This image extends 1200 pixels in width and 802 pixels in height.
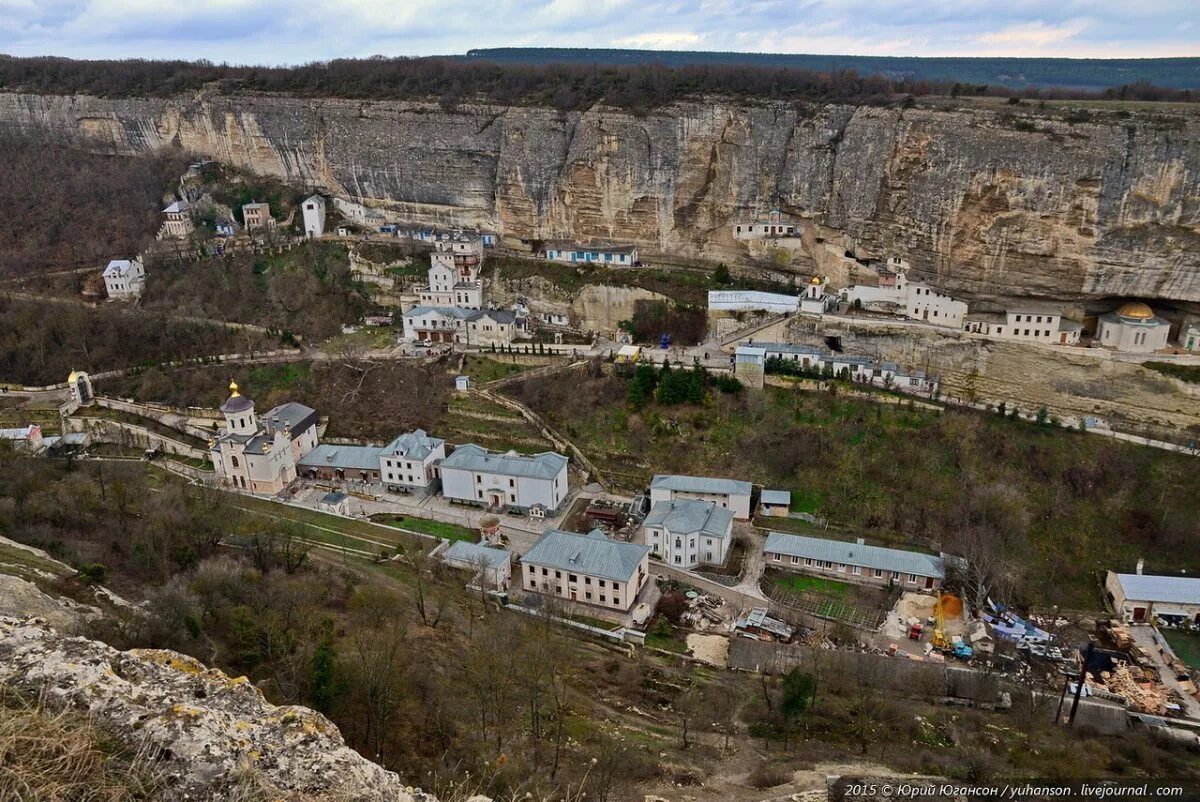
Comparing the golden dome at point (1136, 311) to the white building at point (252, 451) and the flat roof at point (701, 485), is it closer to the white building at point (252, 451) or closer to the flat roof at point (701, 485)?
the flat roof at point (701, 485)

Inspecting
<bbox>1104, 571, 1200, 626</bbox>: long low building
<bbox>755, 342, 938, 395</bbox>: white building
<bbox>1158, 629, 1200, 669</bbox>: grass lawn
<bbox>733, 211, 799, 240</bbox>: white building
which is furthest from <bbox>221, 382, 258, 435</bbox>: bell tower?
<bbox>1158, 629, 1200, 669</bbox>: grass lawn

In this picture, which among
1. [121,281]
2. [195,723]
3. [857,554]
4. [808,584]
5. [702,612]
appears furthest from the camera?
[121,281]

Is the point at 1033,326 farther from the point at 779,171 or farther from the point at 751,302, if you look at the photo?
the point at 779,171

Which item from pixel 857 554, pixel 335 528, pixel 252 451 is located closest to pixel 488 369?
pixel 252 451

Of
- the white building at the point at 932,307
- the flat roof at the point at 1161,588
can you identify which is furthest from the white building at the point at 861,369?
the flat roof at the point at 1161,588

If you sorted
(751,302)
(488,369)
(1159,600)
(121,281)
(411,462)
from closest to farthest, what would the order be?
(1159,600) < (411,462) < (751,302) < (488,369) < (121,281)

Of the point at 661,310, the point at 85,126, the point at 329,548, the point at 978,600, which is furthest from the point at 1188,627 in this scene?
the point at 85,126
